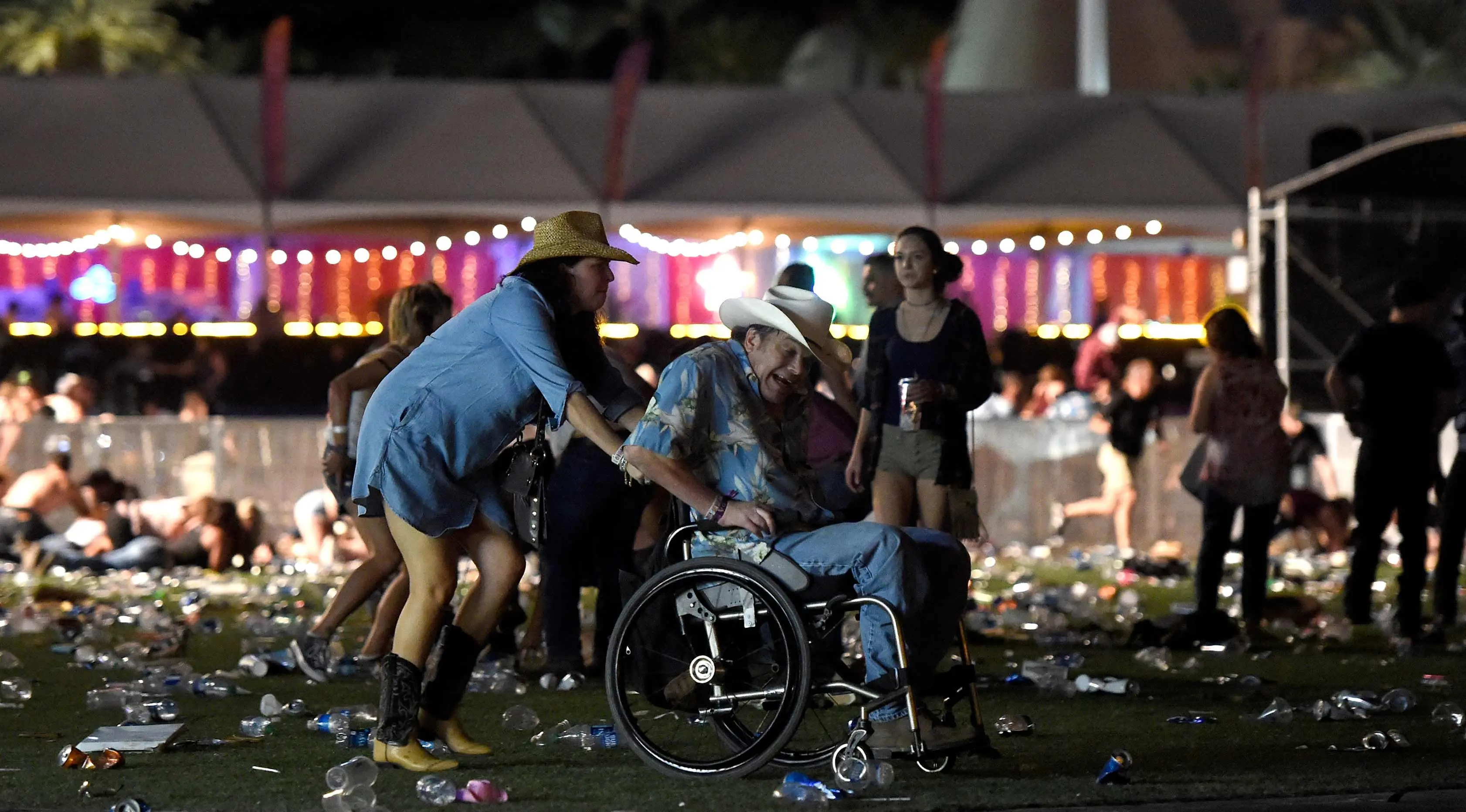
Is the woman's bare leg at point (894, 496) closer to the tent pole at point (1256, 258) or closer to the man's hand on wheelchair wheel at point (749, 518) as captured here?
the man's hand on wheelchair wheel at point (749, 518)

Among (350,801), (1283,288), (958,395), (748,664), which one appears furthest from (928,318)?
(1283,288)

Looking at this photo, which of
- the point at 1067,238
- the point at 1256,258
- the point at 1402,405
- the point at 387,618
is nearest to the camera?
the point at 387,618

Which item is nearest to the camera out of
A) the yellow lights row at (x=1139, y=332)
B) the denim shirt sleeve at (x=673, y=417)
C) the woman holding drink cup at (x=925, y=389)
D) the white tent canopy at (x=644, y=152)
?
the denim shirt sleeve at (x=673, y=417)

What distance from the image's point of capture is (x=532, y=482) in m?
5.93

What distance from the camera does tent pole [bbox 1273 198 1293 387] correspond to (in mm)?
17828

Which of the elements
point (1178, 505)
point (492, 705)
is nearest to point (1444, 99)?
point (1178, 505)

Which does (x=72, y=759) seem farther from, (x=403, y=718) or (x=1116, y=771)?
(x=1116, y=771)

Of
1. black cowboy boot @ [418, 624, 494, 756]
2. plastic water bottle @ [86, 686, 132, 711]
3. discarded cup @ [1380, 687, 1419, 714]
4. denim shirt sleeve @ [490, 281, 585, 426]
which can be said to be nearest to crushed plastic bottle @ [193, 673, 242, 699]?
plastic water bottle @ [86, 686, 132, 711]

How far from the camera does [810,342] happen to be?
5980mm

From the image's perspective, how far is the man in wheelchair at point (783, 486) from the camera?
5.68 meters

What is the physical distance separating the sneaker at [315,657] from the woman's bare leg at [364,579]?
36 millimetres

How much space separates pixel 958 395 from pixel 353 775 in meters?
3.42

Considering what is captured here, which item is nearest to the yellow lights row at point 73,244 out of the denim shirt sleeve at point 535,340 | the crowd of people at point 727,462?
the crowd of people at point 727,462

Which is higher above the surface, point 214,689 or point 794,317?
point 794,317
